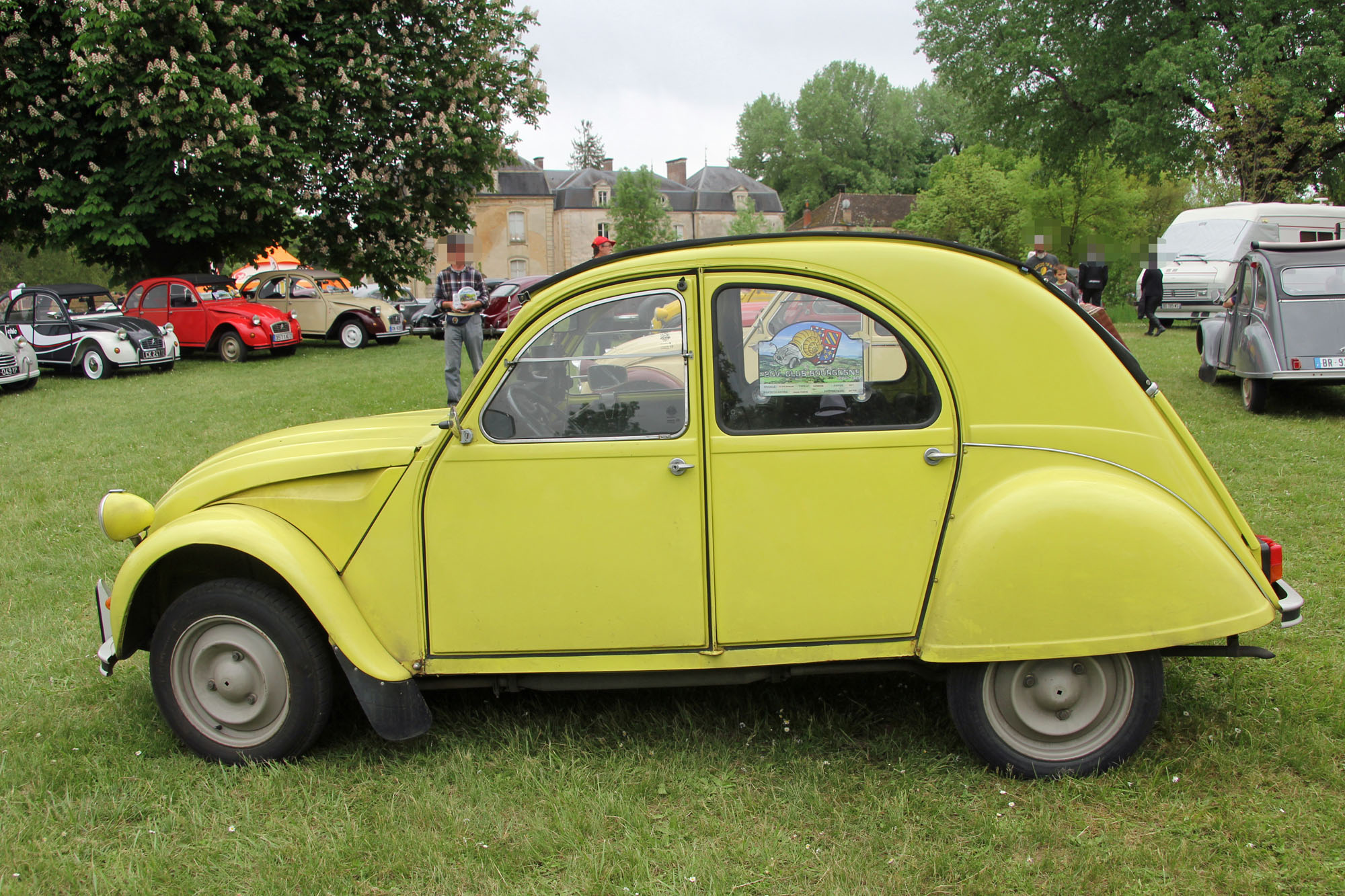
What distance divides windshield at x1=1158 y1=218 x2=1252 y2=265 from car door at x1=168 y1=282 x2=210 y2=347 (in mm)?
22287

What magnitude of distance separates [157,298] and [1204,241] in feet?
81.9

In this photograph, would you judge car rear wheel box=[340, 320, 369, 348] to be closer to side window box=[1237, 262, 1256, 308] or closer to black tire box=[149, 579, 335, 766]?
side window box=[1237, 262, 1256, 308]

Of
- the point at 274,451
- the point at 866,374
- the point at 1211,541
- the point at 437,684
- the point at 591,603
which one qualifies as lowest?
the point at 437,684

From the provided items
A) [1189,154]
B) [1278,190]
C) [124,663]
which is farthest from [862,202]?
[124,663]

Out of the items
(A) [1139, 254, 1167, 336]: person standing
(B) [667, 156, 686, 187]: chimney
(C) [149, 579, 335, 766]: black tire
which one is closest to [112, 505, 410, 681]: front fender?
(C) [149, 579, 335, 766]: black tire

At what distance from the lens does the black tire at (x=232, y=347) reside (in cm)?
2039

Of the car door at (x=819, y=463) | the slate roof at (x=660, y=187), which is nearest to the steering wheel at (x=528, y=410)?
the car door at (x=819, y=463)

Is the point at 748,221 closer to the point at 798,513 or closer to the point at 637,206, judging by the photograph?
the point at 637,206

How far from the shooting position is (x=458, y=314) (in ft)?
36.2

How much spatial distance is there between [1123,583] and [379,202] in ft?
78.8

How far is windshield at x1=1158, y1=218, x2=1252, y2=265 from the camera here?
21.7 meters

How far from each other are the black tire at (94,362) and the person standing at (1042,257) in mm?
16626

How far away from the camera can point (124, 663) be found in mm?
4711

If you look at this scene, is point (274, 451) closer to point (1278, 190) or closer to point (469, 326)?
point (469, 326)
